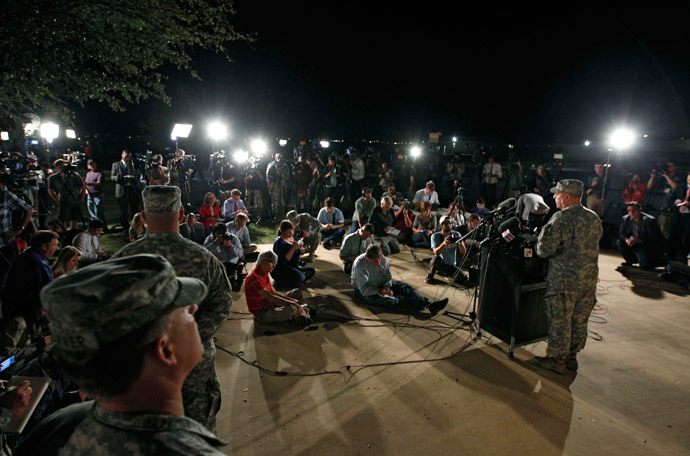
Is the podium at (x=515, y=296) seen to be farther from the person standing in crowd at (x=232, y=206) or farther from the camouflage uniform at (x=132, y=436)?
the person standing in crowd at (x=232, y=206)

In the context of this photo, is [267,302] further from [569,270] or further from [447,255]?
[447,255]

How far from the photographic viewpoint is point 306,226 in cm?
933

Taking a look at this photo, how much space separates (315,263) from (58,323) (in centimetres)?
814

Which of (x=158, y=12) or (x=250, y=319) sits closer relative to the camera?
(x=250, y=319)

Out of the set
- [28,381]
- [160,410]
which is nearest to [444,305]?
[28,381]

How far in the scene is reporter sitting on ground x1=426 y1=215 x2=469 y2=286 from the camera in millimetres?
7805

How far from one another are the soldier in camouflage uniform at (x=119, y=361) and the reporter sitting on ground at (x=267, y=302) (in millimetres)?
4552

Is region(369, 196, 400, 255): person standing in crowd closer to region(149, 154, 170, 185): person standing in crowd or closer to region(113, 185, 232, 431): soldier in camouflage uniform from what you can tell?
region(149, 154, 170, 185): person standing in crowd

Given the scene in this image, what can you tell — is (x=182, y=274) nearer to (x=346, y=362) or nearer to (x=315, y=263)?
(x=346, y=362)

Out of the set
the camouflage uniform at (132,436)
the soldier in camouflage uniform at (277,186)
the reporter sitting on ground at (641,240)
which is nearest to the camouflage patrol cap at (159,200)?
the camouflage uniform at (132,436)

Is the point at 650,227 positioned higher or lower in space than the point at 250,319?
higher

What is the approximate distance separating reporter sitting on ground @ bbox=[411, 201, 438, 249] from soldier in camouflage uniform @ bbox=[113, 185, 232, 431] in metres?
8.48

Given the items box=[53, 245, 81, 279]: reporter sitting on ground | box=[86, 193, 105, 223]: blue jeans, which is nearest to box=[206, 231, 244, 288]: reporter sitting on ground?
box=[53, 245, 81, 279]: reporter sitting on ground

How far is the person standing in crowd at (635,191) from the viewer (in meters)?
10.7
